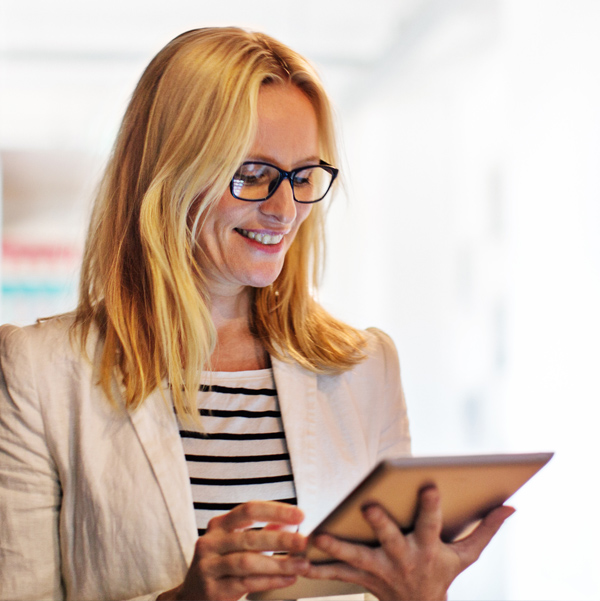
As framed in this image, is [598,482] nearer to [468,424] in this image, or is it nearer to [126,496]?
[468,424]

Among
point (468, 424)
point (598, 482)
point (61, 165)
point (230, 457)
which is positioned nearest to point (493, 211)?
point (468, 424)

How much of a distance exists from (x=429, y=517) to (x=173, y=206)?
0.71m

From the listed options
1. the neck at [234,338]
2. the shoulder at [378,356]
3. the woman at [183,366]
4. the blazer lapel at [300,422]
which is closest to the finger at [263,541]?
the woman at [183,366]

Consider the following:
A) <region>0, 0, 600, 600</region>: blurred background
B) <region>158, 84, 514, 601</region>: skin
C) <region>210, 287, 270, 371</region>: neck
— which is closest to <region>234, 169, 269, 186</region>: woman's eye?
<region>210, 287, 270, 371</region>: neck

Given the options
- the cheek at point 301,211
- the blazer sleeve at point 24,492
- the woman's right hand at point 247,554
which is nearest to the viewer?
the woman's right hand at point 247,554

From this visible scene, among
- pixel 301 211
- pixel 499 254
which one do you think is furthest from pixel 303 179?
pixel 499 254

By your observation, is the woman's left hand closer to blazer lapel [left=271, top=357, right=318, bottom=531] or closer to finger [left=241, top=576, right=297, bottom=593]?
finger [left=241, top=576, right=297, bottom=593]

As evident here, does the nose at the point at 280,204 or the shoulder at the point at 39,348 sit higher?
the nose at the point at 280,204

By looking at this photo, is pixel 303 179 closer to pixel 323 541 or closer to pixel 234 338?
pixel 234 338

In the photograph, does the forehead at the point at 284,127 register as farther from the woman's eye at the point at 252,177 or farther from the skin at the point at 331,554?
the skin at the point at 331,554

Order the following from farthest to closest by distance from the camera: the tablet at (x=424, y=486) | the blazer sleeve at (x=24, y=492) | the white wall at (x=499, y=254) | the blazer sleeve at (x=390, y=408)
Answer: the white wall at (x=499, y=254) < the blazer sleeve at (x=390, y=408) < the blazer sleeve at (x=24, y=492) < the tablet at (x=424, y=486)

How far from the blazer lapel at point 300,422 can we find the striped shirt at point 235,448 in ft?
0.08

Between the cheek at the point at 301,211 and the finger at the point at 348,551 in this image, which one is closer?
the finger at the point at 348,551

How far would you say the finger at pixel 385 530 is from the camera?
0.92 m
